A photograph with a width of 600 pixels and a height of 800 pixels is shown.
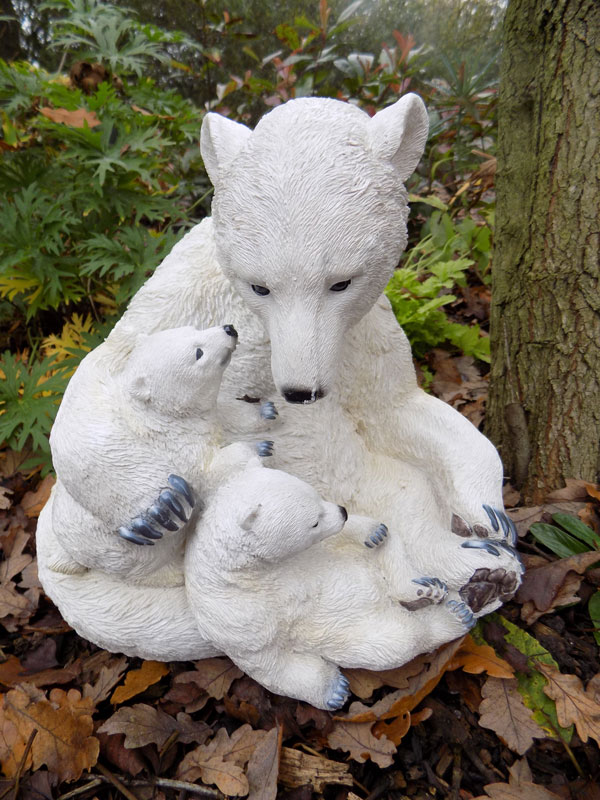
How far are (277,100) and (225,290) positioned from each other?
324 cm

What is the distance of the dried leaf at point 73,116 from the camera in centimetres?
252

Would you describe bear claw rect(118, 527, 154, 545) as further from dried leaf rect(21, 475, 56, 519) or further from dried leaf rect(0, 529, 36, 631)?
dried leaf rect(21, 475, 56, 519)

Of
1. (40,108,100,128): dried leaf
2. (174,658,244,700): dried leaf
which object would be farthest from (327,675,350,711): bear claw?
(40,108,100,128): dried leaf

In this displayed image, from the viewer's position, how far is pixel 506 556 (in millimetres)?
1368

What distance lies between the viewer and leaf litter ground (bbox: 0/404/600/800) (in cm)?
138

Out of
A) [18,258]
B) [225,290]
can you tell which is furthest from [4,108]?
[225,290]

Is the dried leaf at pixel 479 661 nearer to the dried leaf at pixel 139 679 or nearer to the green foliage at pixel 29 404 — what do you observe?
the dried leaf at pixel 139 679

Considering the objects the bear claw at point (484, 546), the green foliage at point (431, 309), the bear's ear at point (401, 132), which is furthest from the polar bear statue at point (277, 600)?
the green foliage at point (431, 309)

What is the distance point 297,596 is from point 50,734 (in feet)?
2.64

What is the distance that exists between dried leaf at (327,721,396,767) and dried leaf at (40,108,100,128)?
106 inches

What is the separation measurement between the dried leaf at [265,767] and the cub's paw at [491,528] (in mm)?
720

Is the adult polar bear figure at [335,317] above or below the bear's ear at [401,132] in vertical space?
below

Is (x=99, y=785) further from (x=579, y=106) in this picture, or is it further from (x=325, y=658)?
(x=579, y=106)

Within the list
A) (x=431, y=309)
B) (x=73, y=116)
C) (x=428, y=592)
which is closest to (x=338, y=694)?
(x=428, y=592)
